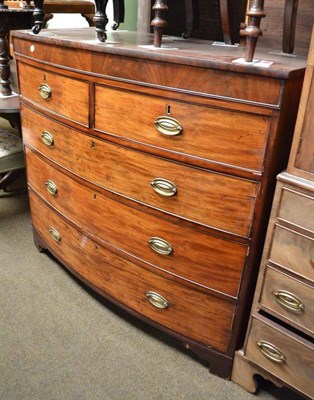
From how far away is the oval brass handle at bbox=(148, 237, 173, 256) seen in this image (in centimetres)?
116

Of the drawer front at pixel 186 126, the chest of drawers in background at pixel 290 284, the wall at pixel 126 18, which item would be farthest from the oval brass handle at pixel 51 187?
the wall at pixel 126 18

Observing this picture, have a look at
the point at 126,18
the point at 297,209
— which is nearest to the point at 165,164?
the point at 297,209

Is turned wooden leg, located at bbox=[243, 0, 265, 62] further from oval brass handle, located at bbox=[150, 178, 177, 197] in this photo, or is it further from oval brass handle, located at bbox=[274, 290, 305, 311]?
oval brass handle, located at bbox=[274, 290, 305, 311]

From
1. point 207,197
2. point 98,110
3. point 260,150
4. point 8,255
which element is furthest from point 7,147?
point 260,150

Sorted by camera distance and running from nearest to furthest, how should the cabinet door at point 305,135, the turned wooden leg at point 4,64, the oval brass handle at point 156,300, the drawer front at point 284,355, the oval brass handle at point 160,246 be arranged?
1. the cabinet door at point 305,135
2. the drawer front at point 284,355
3. the oval brass handle at point 160,246
4. the oval brass handle at point 156,300
5. the turned wooden leg at point 4,64

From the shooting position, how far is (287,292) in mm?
1021

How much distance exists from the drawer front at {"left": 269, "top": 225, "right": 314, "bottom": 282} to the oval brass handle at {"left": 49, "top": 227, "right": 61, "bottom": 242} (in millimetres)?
895

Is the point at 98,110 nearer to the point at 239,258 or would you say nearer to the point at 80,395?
the point at 239,258

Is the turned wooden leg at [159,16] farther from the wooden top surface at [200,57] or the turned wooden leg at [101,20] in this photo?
the turned wooden leg at [101,20]

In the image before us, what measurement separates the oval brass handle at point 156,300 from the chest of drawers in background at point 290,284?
278 millimetres

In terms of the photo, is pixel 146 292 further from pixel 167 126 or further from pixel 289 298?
pixel 167 126

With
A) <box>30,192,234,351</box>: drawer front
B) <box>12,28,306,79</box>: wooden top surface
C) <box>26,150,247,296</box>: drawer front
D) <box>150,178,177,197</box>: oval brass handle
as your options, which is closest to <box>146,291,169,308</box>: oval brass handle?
<box>30,192,234,351</box>: drawer front

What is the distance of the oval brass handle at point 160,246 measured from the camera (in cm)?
116

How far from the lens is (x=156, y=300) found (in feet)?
4.20
